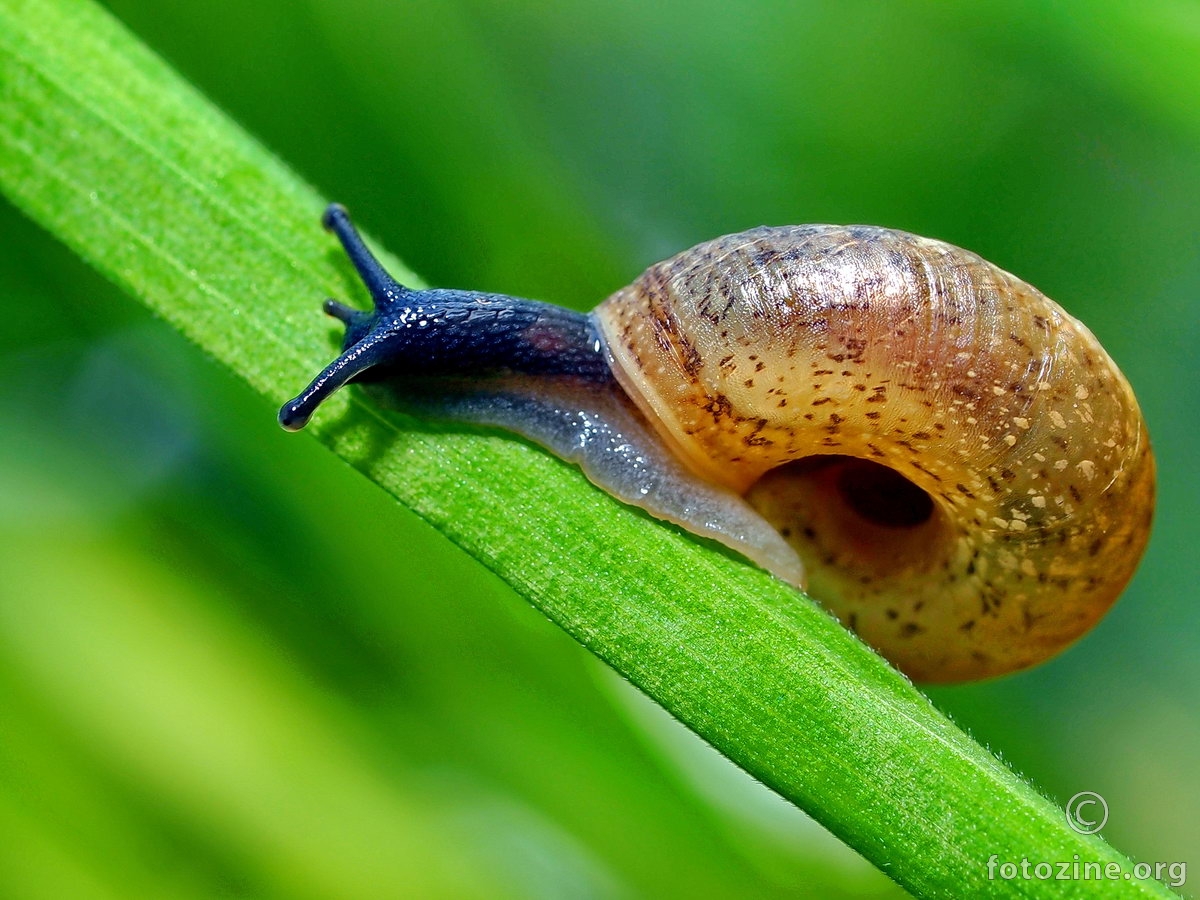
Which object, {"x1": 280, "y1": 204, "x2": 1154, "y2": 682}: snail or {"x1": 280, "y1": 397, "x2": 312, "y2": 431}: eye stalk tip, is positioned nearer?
{"x1": 280, "y1": 397, "x2": 312, "y2": 431}: eye stalk tip

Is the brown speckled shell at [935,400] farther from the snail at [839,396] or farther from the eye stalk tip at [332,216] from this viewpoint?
the eye stalk tip at [332,216]

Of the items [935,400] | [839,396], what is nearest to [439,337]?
[839,396]

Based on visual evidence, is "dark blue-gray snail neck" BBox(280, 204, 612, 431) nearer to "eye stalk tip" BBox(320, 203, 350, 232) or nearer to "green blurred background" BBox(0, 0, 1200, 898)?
"eye stalk tip" BBox(320, 203, 350, 232)

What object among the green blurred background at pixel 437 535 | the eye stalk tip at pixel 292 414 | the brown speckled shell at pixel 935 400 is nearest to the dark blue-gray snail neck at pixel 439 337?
the eye stalk tip at pixel 292 414

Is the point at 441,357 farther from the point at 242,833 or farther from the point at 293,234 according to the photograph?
the point at 242,833

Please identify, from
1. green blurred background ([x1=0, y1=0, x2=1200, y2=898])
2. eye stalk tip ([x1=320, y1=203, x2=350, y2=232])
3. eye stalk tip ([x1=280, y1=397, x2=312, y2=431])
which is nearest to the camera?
eye stalk tip ([x1=280, y1=397, x2=312, y2=431])

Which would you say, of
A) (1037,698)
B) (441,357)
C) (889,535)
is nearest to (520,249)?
(441,357)

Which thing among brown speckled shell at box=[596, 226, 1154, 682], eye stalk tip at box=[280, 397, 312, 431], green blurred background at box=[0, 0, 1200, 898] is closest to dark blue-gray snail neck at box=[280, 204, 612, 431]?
eye stalk tip at box=[280, 397, 312, 431]

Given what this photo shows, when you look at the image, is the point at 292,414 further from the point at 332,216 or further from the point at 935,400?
the point at 935,400
